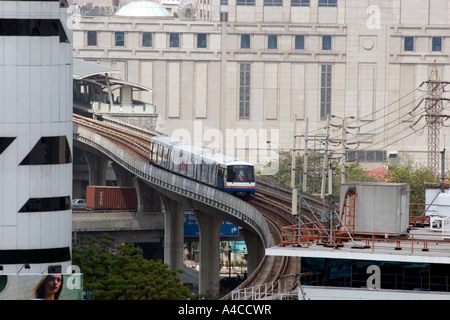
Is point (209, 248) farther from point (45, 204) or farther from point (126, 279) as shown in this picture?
point (45, 204)

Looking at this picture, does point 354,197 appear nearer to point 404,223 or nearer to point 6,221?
point 404,223

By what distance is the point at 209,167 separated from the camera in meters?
104

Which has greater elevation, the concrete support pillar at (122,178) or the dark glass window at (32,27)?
the dark glass window at (32,27)

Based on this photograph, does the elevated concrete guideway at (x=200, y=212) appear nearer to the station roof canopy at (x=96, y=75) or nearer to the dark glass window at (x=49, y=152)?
the dark glass window at (x=49, y=152)

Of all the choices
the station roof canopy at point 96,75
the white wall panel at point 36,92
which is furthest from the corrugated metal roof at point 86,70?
the white wall panel at point 36,92

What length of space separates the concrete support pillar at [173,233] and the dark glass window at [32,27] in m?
65.7

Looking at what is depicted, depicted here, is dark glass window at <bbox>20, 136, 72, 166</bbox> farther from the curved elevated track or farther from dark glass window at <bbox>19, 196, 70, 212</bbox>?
the curved elevated track

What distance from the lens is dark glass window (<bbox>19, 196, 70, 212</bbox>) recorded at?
67000 mm

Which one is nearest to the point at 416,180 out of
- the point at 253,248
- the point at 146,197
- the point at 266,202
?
the point at 253,248

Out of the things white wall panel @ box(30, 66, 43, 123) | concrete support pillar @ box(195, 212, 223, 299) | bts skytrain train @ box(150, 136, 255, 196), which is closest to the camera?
white wall panel @ box(30, 66, 43, 123)

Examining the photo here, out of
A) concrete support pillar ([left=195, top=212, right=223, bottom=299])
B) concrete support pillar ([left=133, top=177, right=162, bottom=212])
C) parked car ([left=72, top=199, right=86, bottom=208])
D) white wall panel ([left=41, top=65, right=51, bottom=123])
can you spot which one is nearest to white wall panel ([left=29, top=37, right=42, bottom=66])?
white wall panel ([left=41, top=65, right=51, bottom=123])

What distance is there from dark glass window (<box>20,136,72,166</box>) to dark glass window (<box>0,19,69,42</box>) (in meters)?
5.70

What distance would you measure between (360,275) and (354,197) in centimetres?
501

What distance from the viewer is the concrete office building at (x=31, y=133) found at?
66125 millimetres
